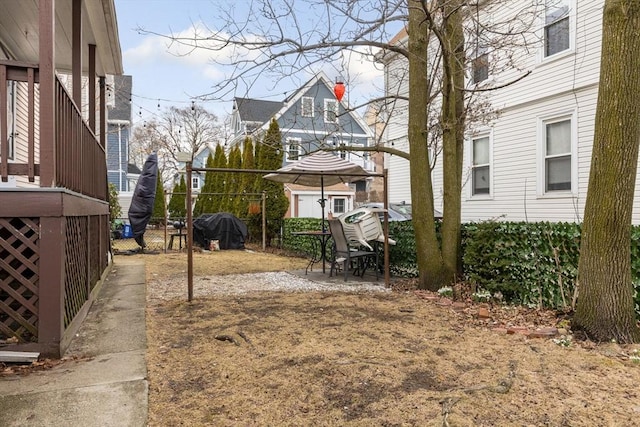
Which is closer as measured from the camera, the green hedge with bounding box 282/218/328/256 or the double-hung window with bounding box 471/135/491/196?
the double-hung window with bounding box 471/135/491/196

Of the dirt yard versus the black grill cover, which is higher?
the black grill cover

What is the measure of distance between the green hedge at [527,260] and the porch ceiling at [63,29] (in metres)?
5.46

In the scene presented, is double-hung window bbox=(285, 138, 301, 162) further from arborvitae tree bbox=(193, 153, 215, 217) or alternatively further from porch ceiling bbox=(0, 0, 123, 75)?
arborvitae tree bbox=(193, 153, 215, 217)

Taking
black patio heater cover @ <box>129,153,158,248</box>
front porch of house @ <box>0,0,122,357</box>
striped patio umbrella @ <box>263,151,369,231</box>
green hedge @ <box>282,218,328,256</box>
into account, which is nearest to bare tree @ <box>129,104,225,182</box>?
green hedge @ <box>282,218,328,256</box>

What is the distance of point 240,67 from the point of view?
19.3 ft

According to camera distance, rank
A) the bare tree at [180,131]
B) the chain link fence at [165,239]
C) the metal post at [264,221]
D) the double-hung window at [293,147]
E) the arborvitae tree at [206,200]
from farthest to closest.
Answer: the bare tree at [180,131], the arborvitae tree at [206,200], the metal post at [264,221], the chain link fence at [165,239], the double-hung window at [293,147]

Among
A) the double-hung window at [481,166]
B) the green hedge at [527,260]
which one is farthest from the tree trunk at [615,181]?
the double-hung window at [481,166]

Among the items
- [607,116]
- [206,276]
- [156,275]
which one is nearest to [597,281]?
[607,116]

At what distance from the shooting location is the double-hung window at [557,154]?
8750mm

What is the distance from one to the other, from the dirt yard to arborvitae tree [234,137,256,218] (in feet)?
32.5

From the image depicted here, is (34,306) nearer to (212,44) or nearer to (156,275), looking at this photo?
(212,44)

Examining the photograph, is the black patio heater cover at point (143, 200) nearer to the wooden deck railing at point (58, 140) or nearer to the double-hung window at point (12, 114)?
the double-hung window at point (12, 114)

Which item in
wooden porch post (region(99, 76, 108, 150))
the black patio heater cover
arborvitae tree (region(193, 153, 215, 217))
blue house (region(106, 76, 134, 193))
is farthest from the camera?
blue house (region(106, 76, 134, 193))

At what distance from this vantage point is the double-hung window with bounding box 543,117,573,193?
344 inches
